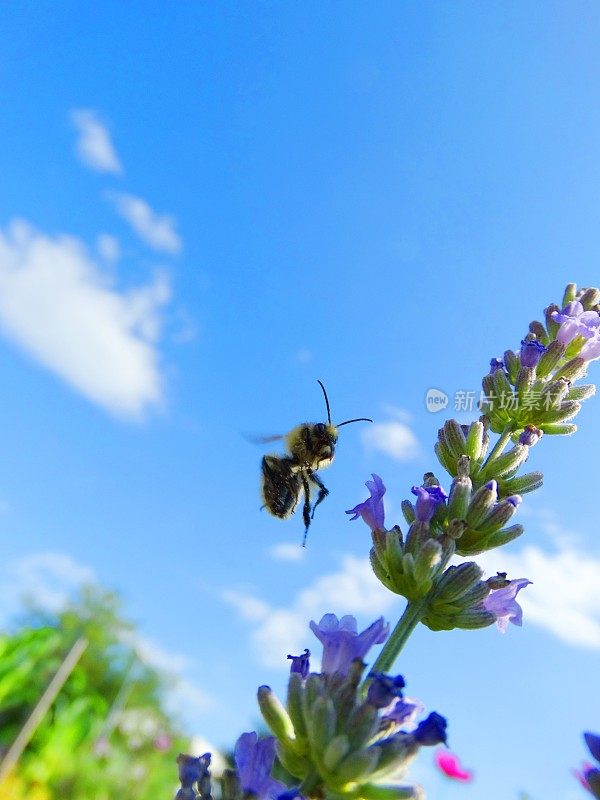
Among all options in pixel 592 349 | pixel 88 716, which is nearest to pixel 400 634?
pixel 592 349

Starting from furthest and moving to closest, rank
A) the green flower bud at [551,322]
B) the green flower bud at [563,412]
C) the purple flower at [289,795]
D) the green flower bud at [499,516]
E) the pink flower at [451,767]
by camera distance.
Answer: the pink flower at [451,767] < the green flower bud at [551,322] < the green flower bud at [563,412] < the green flower bud at [499,516] < the purple flower at [289,795]

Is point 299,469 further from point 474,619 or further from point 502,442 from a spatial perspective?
point 474,619

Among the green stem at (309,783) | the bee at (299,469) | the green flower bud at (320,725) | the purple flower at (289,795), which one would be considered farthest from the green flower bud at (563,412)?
the bee at (299,469)

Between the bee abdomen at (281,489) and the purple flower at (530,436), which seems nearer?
the purple flower at (530,436)

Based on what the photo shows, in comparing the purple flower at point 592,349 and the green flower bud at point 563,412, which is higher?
the purple flower at point 592,349

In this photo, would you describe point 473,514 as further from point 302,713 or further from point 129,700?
point 129,700

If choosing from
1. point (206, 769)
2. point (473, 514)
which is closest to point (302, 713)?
point (206, 769)

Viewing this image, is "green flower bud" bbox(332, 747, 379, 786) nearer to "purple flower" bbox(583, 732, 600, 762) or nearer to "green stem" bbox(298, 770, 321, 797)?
"green stem" bbox(298, 770, 321, 797)

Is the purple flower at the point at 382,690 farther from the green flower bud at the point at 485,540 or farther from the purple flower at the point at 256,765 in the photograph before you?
the green flower bud at the point at 485,540
